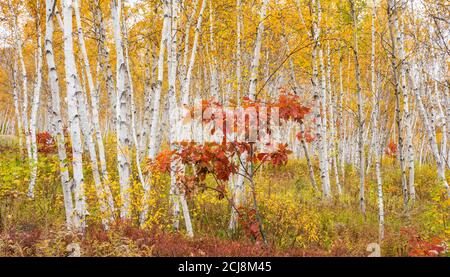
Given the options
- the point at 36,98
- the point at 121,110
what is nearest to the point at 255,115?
A: the point at 121,110

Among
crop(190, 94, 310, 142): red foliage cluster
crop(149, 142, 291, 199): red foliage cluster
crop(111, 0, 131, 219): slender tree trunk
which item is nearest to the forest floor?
crop(111, 0, 131, 219): slender tree trunk

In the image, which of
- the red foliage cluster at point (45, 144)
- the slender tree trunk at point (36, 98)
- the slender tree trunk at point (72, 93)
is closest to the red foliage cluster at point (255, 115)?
the slender tree trunk at point (72, 93)

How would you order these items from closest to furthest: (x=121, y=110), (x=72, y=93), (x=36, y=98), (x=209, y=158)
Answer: (x=209, y=158)
(x=72, y=93)
(x=121, y=110)
(x=36, y=98)

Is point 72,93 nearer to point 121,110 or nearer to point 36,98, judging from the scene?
point 121,110

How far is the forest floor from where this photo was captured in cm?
425

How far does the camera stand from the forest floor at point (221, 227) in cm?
425

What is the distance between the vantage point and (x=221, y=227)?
6953 mm

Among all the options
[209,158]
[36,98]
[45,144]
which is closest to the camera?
[209,158]

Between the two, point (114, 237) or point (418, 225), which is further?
point (418, 225)

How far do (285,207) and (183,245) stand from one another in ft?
12.5

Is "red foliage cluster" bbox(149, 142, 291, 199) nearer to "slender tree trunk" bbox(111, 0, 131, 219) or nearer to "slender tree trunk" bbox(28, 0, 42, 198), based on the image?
"slender tree trunk" bbox(111, 0, 131, 219)

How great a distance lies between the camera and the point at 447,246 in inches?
179
